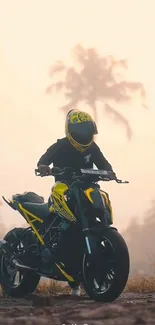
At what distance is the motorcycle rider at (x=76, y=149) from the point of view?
6.85 metres

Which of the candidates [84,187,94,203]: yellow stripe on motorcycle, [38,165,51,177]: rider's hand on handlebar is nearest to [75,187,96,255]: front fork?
[84,187,94,203]: yellow stripe on motorcycle

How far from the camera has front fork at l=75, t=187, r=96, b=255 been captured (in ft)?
19.5

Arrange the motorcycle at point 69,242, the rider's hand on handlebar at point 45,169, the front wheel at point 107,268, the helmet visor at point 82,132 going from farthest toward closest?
the helmet visor at point 82,132
the rider's hand on handlebar at point 45,169
the motorcycle at point 69,242
the front wheel at point 107,268

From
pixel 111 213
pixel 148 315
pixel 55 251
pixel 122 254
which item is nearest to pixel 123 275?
pixel 122 254

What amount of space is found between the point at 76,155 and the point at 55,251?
1262 millimetres

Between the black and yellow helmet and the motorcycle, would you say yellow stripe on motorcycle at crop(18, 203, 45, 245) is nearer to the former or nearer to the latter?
the motorcycle

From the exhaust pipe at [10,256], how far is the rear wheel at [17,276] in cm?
7

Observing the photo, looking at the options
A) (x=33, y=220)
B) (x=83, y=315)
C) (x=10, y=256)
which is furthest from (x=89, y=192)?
(x=83, y=315)

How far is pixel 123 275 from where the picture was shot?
575cm

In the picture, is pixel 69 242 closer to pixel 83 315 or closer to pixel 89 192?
pixel 89 192

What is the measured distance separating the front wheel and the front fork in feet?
0.22

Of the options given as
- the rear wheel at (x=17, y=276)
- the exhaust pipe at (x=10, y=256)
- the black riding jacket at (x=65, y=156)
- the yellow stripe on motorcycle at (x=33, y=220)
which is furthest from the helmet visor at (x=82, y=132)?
the exhaust pipe at (x=10, y=256)

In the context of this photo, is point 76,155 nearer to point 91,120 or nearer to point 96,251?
point 91,120

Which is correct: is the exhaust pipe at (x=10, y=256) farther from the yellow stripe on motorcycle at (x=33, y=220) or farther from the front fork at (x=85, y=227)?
the front fork at (x=85, y=227)
